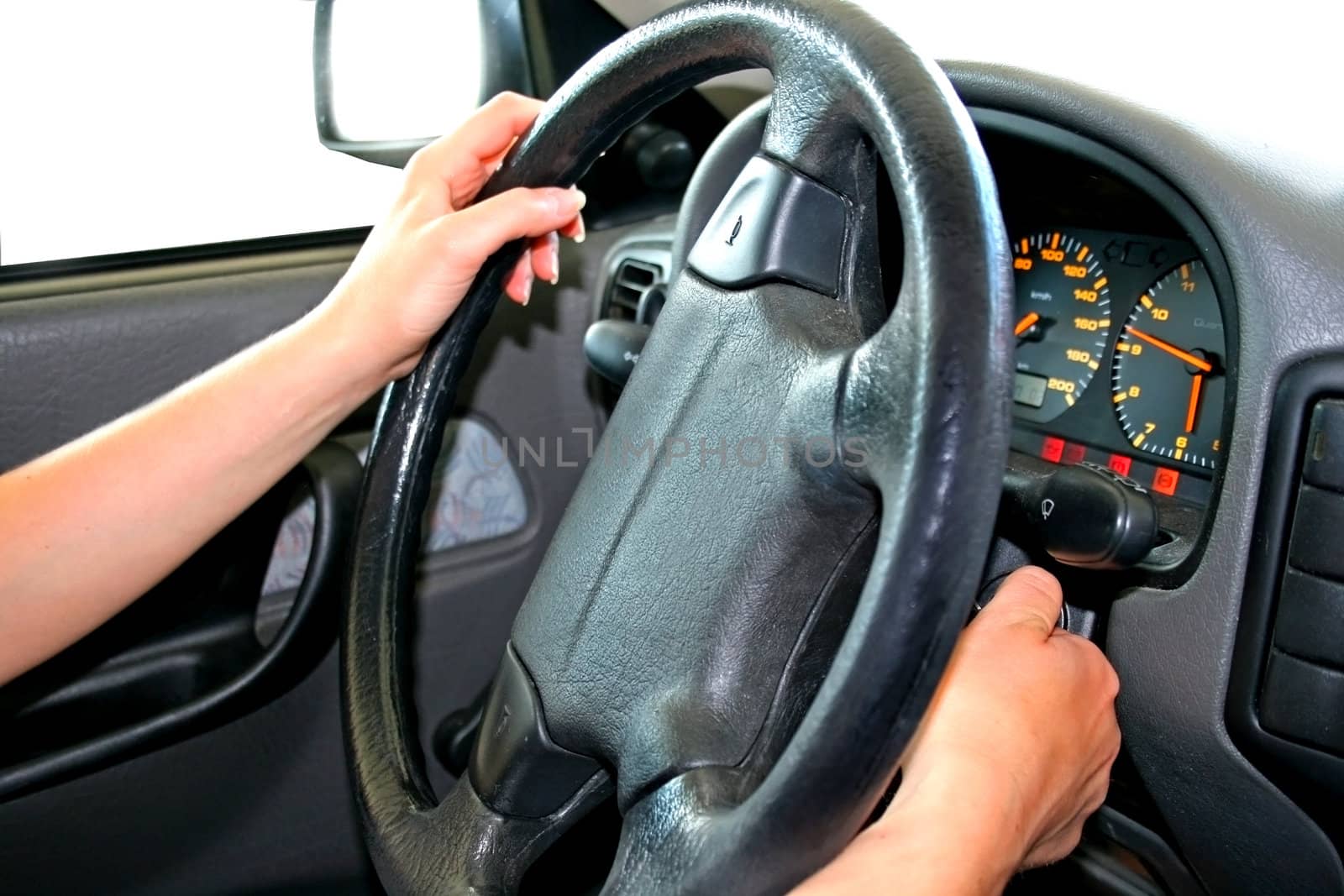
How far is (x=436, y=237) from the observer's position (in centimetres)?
89

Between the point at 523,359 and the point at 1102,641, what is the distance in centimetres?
83

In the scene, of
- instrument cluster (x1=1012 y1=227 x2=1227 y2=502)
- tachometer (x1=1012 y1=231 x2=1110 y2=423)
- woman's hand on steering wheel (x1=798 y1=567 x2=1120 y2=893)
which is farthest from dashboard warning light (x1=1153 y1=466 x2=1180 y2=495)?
woman's hand on steering wheel (x1=798 y1=567 x2=1120 y2=893)

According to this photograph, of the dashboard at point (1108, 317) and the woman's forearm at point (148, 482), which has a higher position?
the dashboard at point (1108, 317)

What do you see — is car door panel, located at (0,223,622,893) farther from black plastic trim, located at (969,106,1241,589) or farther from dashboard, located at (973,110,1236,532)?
black plastic trim, located at (969,106,1241,589)

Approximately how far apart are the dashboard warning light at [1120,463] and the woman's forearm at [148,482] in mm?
629

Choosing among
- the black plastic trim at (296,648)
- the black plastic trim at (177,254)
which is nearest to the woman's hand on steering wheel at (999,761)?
the black plastic trim at (296,648)

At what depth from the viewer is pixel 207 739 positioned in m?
1.25

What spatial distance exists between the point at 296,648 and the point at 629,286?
57cm

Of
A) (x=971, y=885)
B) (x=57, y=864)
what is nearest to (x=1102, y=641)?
(x=971, y=885)

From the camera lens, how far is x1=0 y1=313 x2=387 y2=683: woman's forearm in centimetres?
91

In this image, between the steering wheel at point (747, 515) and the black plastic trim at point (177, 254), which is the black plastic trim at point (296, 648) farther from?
the steering wheel at point (747, 515)

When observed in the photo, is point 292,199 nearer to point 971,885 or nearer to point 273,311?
point 273,311

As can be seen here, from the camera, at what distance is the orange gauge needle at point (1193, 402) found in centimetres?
95

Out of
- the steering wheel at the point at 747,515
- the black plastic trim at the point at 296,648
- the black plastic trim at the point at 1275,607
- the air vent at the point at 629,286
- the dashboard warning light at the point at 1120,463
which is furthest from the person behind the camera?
the air vent at the point at 629,286
